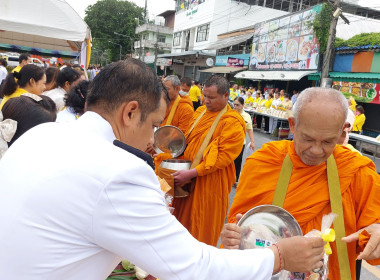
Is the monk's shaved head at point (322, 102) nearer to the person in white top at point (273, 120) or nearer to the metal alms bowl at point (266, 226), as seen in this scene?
the metal alms bowl at point (266, 226)

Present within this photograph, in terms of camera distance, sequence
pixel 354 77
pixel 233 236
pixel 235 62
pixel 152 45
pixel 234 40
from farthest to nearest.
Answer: pixel 152 45
pixel 234 40
pixel 235 62
pixel 354 77
pixel 233 236

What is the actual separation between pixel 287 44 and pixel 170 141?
15765 millimetres

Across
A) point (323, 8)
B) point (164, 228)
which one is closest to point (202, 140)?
point (164, 228)

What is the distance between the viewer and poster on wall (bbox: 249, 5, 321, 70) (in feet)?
51.1

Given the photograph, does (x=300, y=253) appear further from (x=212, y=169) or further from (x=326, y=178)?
(x=212, y=169)

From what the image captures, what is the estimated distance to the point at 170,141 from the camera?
3.37m

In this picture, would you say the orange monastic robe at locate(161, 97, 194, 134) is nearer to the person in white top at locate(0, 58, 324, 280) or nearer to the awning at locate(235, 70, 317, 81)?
the person in white top at locate(0, 58, 324, 280)

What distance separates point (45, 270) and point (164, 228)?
34cm

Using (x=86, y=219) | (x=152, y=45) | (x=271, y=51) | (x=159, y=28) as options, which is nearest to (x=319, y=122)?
(x=86, y=219)

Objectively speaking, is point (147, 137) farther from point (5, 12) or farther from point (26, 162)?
point (5, 12)

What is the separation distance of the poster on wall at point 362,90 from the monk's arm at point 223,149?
37.3ft

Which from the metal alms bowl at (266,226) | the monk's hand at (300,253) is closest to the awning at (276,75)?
the metal alms bowl at (266,226)

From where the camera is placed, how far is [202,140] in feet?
11.0

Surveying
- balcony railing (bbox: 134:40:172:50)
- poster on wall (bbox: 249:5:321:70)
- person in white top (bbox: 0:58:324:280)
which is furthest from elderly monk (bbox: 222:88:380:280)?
balcony railing (bbox: 134:40:172:50)
